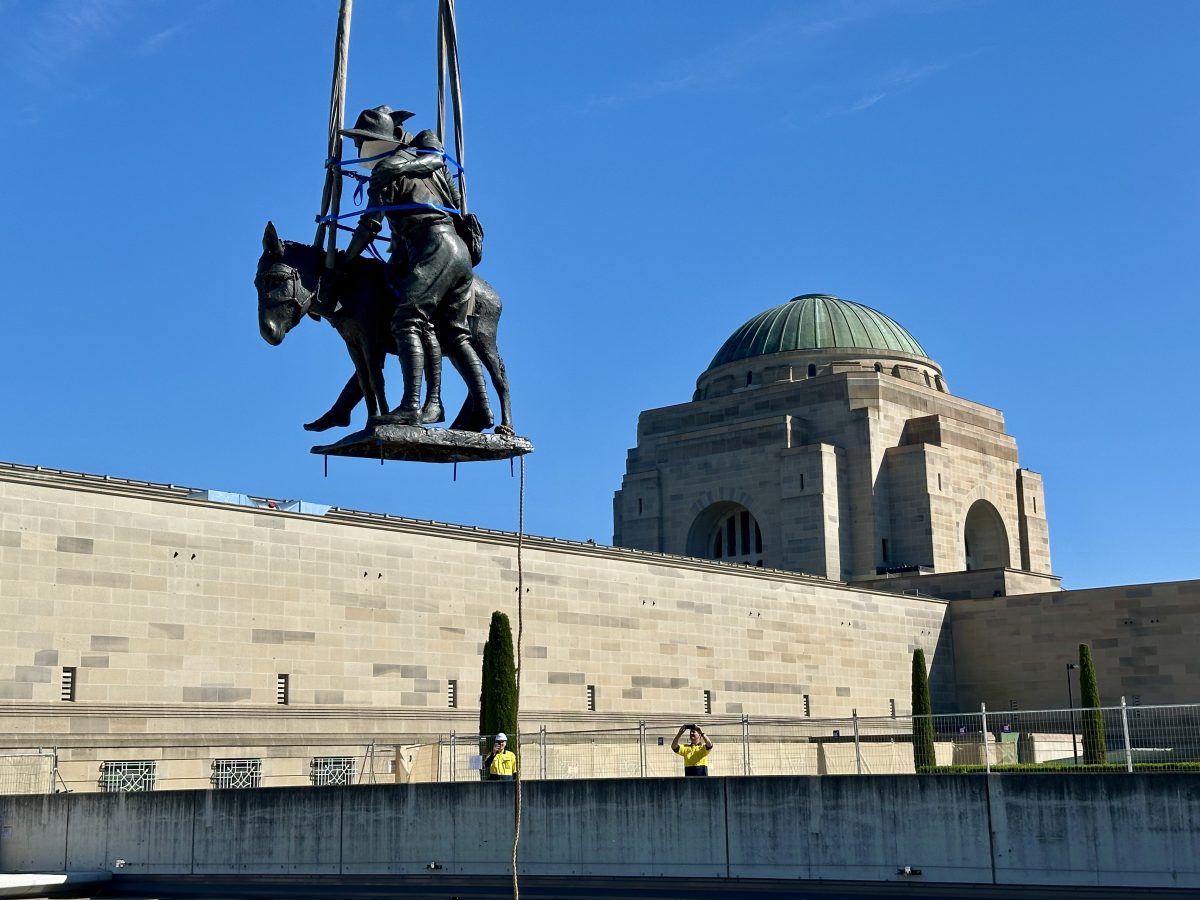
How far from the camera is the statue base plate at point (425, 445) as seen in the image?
1101cm

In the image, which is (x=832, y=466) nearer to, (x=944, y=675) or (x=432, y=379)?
(x=944, y=675)

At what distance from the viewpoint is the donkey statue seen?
1097 centimetres

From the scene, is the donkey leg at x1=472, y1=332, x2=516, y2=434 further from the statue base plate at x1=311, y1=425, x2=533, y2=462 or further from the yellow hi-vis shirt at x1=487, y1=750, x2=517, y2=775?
the yellow hi-vis shirt at x1=487, y1=750, x2=517, y2=775

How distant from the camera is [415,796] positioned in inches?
954

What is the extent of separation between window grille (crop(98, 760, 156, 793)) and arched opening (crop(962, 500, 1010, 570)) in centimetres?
5179

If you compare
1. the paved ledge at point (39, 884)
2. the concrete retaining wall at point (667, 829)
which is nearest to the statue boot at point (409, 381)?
the concrete retaining wall at point (667, 829)

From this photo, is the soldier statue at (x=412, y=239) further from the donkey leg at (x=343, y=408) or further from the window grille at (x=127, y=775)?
the window grille at (x=127, y=775)

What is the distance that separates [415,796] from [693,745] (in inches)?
206

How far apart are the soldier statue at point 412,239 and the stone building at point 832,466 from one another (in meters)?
58.9

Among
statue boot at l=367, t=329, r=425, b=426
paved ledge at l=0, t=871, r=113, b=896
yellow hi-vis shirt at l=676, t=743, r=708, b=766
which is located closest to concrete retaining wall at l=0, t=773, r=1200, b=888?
A: paved ledge at l=0, t=871, r=113, b=896

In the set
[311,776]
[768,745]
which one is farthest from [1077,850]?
[311,776]

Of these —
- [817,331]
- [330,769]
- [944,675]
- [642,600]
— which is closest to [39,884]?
[330,769]

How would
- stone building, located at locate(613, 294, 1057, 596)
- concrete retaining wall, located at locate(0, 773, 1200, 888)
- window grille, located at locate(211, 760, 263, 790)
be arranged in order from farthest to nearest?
stone building, located at locate(613, 294, 1057, 596)
window grille, located at locate(211, 760, 263, 790)
concrete retaining wall, located at locate(0, 773, 1200, 888)

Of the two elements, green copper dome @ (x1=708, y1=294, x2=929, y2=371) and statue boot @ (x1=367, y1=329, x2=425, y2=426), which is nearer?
statue boot @ (x1=367, y1=329, x2=425, y2=426)
